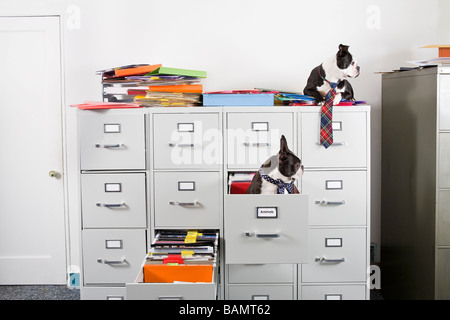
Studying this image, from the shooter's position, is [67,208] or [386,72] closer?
[386,72]

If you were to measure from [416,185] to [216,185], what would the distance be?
1.15 metres

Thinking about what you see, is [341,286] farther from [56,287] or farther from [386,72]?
[56,287]

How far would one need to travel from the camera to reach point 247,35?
11.3ft

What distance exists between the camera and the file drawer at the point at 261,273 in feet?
9.62

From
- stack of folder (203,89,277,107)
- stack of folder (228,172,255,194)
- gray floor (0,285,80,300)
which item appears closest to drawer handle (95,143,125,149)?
stack of folder (203,89,277,107)

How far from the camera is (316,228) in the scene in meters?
2.93

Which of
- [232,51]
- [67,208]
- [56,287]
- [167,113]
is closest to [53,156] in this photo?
[67,208]

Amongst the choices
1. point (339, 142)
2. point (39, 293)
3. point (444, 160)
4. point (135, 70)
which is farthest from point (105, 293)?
point (444, 160)

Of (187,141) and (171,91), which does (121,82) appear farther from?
(187,141)

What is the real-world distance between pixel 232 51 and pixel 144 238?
1.33 metres

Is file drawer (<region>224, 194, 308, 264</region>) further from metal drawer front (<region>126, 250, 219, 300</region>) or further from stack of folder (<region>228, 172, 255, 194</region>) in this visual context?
stack of folder (<region>228, 172, 255, 194</region>)

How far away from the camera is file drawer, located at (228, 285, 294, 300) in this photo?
2.94 meters

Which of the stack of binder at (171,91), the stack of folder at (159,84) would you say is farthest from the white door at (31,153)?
the stack of binder at (171,91)

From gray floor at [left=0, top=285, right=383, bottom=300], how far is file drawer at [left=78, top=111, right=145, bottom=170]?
1025 millimetres
